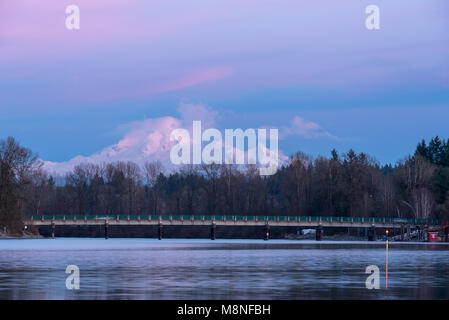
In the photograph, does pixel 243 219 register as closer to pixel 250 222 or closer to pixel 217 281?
pixel 250 222

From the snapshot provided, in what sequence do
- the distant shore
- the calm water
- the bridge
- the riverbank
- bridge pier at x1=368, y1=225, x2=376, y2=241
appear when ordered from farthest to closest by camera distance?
1. bridge pier at x1=368, y1=225, x2=376, y2=241
2. the bridge
3. the riverbank
4. the distant shore
5. the calm water

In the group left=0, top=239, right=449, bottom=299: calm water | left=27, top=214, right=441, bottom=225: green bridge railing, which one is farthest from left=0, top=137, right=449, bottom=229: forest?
left=0, top=239, right=449, bottom=299: calm water

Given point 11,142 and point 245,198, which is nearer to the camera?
point 11,142

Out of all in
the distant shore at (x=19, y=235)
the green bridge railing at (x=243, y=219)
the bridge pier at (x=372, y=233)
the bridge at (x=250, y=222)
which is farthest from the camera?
the bridge pier at (x=372, y=233)

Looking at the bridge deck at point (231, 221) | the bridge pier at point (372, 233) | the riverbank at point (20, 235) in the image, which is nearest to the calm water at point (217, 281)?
the riverbank at point (20, 235)

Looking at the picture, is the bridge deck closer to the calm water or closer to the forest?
the forest

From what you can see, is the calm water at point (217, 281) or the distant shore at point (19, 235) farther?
the distant shore at point (19, 235)

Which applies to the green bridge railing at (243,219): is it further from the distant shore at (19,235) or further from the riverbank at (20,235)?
the distant shore at (19,235)

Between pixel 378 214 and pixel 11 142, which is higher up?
pixel 11 142

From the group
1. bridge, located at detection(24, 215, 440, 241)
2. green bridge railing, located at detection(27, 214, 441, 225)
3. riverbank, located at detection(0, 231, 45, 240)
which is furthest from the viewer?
green bridge railing, located at detection(27, 214, 441, 225)
